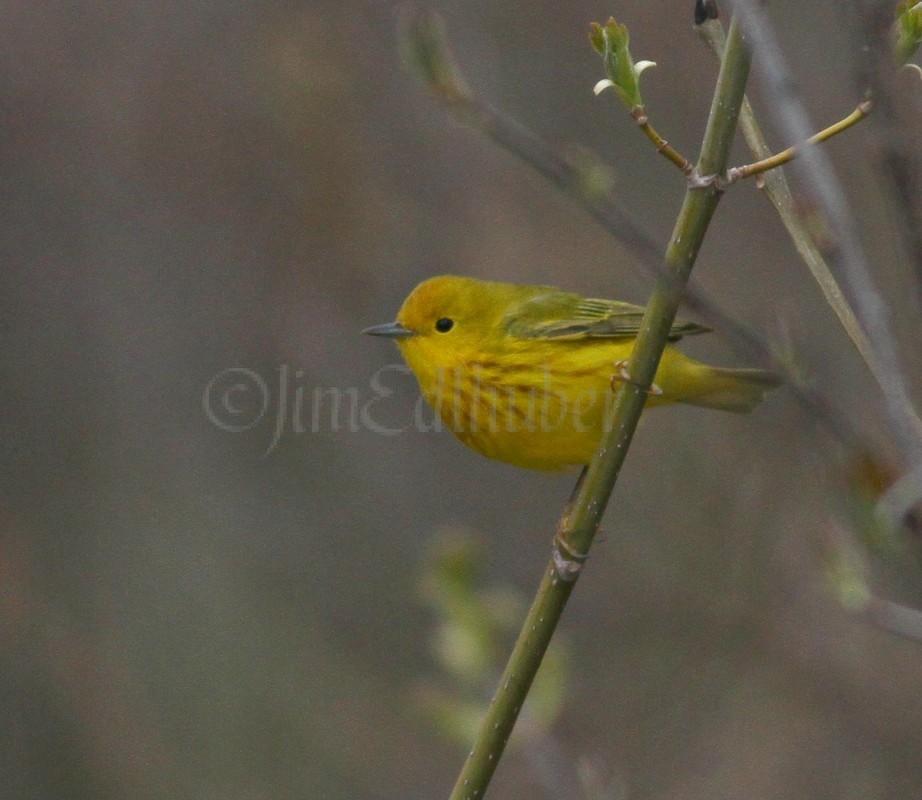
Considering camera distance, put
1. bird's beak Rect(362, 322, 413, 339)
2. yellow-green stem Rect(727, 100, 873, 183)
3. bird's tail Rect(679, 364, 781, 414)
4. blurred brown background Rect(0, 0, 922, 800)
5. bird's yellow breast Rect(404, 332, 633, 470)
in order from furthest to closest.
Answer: blurred brown background Rect(0, 0, 922, 800) < bird's beak Rect(362, 322, 413, 339) < bird's tail Rect(679, 364, 781, 414) < bird's yellow breast Rect(404, 332, 633, 470) < yellow-green stem Rect(727, 100, 873, 183)

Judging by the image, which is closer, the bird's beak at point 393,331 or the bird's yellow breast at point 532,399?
the bird's yellow breast at point 532,399

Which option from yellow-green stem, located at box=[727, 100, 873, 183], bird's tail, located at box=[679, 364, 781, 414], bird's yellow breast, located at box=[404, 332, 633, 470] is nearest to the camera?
yellow-green stem, located at box=[727, 100, 873, 183]

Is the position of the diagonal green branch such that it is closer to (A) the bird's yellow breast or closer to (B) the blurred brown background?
(A) the bird's yellow breast

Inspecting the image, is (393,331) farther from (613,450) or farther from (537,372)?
(613,450)

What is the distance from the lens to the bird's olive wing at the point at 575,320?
4363 mm

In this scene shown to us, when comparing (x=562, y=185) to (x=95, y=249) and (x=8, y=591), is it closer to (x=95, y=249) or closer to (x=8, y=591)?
(x=8, y=591)

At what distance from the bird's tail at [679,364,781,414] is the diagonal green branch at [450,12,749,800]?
1716mm

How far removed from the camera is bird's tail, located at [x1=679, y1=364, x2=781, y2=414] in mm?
4324

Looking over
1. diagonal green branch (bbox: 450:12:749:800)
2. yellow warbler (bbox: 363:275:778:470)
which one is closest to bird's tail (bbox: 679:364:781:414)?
yellow warbler (bbox: 363:275:778:470)

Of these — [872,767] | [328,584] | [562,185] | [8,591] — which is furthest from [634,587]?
[562,185]

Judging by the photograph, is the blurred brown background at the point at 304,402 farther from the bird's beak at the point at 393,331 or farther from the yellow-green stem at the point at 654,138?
the yellow-green stem at the point at 654,138

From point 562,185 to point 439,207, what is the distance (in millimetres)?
5611

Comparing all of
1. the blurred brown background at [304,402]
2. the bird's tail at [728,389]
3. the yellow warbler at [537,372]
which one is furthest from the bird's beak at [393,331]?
the blurred brown background at [304,402]

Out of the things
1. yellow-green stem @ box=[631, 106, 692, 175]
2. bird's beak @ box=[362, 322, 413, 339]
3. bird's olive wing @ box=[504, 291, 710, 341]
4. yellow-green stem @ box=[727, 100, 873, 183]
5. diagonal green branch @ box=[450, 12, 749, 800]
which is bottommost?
diagonal green branch @ box=[450, 12, 749, 800]
